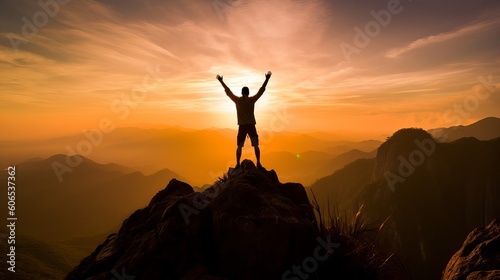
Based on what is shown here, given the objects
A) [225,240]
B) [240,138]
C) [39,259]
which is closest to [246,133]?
[240,138]

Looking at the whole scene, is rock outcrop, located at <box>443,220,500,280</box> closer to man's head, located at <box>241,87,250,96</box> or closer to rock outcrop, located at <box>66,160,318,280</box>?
rock outcrop, located at <box>66,160,318,280</box>

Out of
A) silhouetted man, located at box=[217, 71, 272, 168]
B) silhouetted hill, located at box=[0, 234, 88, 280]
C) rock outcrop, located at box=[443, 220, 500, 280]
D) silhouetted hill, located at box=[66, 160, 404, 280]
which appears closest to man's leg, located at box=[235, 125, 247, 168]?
silhouetted man, located at box=[217, 71, 272, 168]

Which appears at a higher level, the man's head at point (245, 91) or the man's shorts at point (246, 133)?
the man's head at point (245, 91)

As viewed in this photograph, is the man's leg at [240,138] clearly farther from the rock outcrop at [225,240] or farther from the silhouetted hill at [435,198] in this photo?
the silhouetted hill at [435,198]

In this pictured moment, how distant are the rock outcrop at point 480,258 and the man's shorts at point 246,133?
7331mm

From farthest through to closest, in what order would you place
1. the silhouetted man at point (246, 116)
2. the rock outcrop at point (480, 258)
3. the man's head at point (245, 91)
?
the man's head at point (245, 91)
the silhouetted man at point (246, 116)
the rock outcrop at point (480, 258)

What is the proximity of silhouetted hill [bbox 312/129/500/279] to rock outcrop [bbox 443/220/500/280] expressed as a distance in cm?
8874

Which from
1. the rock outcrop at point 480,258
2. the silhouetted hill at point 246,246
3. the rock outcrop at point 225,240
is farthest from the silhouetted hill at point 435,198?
the rock outcrop at point 225,240

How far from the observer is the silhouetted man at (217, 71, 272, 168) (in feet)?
36.8

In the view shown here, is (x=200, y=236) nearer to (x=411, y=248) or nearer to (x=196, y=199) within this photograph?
(x=196, y=199)

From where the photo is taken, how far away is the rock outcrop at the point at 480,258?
6219 mm

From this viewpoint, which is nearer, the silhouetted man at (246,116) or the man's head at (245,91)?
the silhouetted man at (246,116)

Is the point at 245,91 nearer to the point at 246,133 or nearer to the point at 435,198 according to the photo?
the point at 246,133

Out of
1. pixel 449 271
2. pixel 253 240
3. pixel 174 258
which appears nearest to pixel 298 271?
pixel 253 240
